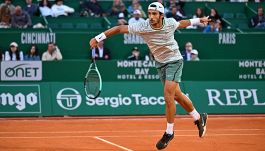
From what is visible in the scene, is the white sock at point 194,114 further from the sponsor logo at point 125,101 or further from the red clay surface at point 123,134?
the sponsor logo at point 125,101

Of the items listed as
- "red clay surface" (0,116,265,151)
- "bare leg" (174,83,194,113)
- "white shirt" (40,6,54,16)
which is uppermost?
"white shirt" (40,6,54,16)

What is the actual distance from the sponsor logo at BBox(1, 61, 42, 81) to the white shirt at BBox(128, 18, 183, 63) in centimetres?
705

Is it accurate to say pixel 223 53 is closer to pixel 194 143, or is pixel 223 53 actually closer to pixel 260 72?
pixel 260 72

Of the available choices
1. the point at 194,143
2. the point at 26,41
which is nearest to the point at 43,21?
the point at 26,41

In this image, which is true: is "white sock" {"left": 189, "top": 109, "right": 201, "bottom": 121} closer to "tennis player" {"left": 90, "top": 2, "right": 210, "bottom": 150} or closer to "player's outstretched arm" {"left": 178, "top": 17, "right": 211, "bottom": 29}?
"tennis player" {"left": 90, "top": 2, "right": 210, "bottom": 150}

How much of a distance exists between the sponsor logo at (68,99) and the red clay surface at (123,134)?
0.51 m

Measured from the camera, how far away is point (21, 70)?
17016 millimetres

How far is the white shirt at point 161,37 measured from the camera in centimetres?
1040

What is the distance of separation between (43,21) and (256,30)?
6.82 meters

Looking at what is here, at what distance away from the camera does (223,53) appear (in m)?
20.7

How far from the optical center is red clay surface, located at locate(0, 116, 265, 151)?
36.3 feet

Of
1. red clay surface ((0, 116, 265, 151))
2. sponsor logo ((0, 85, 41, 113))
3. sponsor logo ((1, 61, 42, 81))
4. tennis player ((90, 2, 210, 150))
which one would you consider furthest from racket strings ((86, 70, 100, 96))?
sponsor logo ((1, 61, 42, 81))

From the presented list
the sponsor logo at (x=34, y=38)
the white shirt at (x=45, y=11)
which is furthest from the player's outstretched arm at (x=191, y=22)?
the white shirt at (x=45, y=11)

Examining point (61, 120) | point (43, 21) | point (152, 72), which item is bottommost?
point (61, 120)
